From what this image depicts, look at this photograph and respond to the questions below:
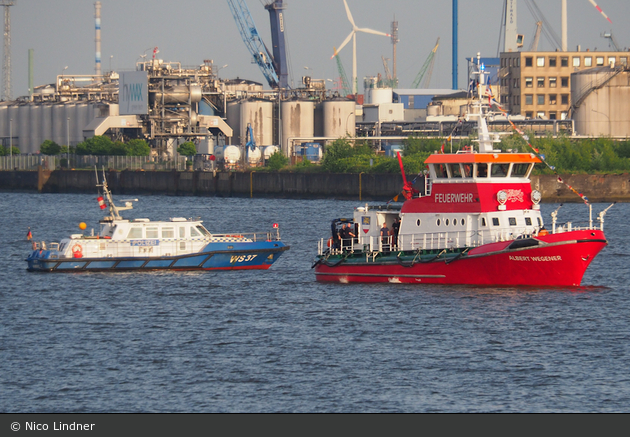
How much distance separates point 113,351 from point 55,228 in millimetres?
51701

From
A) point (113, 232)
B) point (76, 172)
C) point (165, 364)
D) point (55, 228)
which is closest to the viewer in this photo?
point (165, 364)

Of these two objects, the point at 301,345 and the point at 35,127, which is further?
the point at 35,127

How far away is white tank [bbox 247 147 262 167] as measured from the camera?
150750 millimetres

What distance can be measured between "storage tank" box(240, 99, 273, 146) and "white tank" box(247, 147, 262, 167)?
7.89m

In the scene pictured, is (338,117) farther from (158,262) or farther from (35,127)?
(158,262)

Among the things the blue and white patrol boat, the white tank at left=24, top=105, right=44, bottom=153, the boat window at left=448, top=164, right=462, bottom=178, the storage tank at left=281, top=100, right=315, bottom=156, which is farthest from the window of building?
the white tank at left=24, top=105, right=44, bottom=153

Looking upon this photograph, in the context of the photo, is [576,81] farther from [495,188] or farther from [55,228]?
[495,188]

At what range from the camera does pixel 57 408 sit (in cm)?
2758

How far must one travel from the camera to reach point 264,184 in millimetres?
132875

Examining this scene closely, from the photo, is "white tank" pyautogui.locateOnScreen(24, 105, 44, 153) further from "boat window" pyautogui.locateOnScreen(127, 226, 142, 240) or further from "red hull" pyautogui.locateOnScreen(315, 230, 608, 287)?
"red hull" pyautogui.locateOnScreen(315, 230, 608, 287)

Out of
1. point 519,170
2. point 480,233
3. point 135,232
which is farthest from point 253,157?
point 480,233

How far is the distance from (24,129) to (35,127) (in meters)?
4.01

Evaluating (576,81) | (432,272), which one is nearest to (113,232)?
(432,272)

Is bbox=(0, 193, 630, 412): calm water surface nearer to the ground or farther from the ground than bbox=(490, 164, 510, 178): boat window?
nearer to the ground
